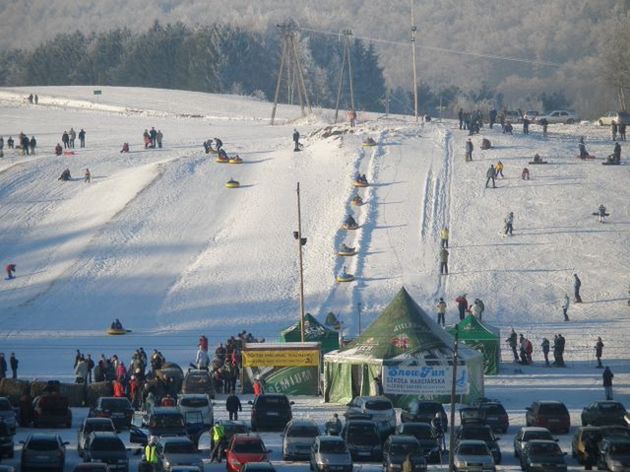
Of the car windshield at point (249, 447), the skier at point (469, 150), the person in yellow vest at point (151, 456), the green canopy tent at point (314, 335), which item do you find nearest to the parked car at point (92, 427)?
the person in yellow vest at point (151, 456)

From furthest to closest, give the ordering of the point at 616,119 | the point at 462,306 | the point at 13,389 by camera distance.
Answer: the point at 616,119, the point at 462,306, the point at 13,389

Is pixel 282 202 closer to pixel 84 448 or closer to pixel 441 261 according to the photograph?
pixel 441 261

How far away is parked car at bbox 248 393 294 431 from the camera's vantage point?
34.2 meters

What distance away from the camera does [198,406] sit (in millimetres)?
33750

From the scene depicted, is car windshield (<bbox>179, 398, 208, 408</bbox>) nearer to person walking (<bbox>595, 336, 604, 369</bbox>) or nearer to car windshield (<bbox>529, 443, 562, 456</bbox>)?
car windshield (<bbox>529, 443, 562, 456</bbox>)

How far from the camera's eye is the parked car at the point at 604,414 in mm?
33625

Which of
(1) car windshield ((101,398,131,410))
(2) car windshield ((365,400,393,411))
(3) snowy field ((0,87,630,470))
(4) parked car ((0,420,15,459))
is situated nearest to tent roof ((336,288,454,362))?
(3) snowy field ((0,87,630,470))

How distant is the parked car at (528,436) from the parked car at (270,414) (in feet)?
18.3

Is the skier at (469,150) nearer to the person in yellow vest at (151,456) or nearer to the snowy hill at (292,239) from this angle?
the snowy hill at (292,239)

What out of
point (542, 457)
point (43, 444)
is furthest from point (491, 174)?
point (43, 444)

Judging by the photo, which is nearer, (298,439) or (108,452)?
(108,452)

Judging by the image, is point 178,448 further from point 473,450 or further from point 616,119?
point 616,119

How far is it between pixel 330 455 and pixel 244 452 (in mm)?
1688

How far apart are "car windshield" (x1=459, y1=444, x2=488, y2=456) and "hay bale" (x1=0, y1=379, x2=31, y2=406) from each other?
11.5 meters
